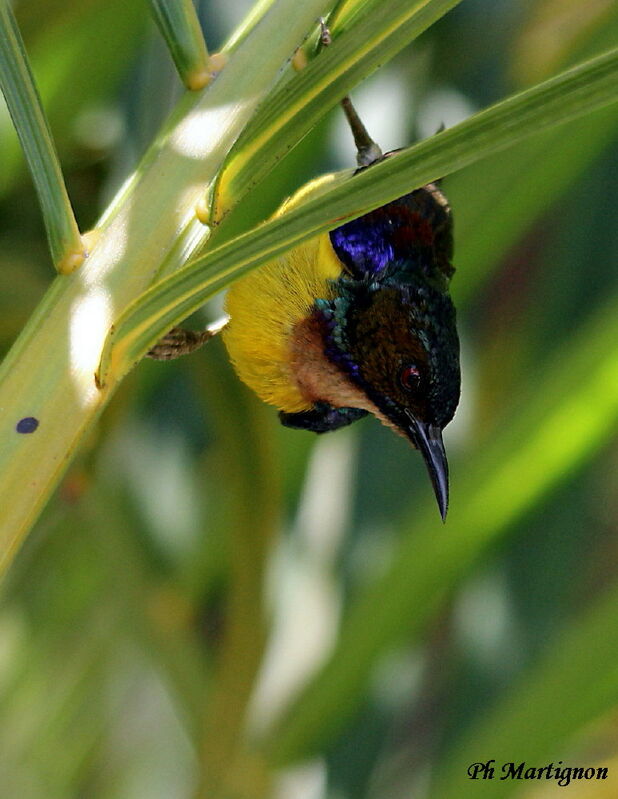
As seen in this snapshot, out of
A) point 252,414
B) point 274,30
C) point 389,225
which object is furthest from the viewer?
point 389,225

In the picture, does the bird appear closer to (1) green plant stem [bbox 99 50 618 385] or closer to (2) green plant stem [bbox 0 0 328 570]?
(2) green plant stem [bbox 0 0 328 570]

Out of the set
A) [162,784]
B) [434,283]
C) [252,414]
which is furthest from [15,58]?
[162,784]

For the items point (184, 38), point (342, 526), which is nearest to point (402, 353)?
point (342, 526)

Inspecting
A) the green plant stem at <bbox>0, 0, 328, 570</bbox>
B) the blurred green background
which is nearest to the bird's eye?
the blurred green background

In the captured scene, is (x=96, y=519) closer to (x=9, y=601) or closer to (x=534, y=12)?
(x=9, y=601)

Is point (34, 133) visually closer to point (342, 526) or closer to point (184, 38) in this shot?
point (184, 38)

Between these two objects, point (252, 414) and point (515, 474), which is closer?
point (252, 414)
